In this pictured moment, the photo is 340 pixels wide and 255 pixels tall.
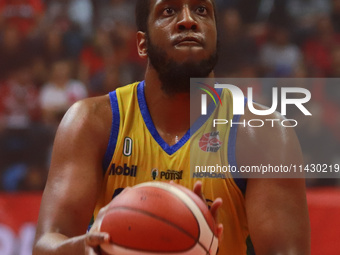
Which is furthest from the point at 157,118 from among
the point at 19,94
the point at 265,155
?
the point at 19,94

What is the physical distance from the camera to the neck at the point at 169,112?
129 inches

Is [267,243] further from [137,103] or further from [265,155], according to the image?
[137,103]

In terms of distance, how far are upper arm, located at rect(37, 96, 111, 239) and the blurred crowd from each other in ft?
12.2

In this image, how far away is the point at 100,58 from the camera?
25.5ft

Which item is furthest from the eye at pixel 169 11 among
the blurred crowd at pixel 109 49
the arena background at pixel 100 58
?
the blurred crowd at pixel 109 49

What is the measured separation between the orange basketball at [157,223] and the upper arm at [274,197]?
50 centimetres

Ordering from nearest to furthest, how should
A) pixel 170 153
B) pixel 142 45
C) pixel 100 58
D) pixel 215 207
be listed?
pixel 215 207 → pixel 170 153 → pixel 142 45 → pixel 100 58

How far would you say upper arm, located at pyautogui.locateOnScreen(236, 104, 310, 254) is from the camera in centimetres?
290

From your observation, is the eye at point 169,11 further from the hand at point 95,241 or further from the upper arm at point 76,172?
the hand at point 95,241

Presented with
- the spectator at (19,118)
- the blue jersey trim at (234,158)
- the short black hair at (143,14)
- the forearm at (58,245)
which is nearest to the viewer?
the forearm at (58,245)

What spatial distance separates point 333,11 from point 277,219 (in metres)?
5.87

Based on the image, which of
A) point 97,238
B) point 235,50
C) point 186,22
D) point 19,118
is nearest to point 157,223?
point 97,238

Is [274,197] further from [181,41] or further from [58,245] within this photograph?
[58,245]

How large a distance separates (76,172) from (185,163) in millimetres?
563
